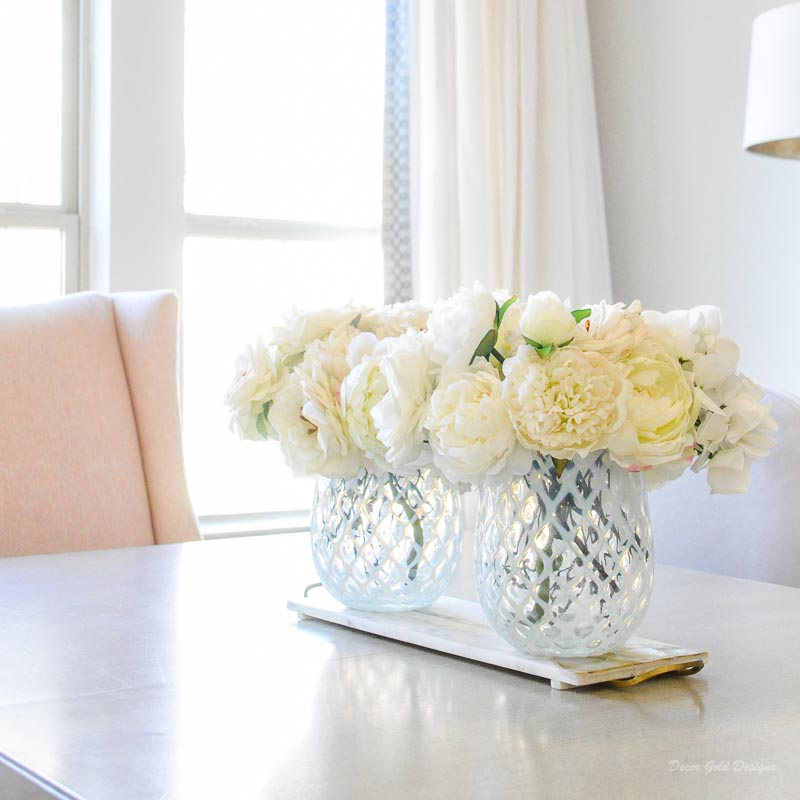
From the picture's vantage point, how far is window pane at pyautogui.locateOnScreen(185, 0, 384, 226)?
313 cm

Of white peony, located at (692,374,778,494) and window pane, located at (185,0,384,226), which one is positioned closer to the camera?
white peony, located at (692,374,778,494)

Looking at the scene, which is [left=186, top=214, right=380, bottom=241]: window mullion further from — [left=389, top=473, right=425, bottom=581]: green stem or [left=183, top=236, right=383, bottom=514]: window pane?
[left=389, top=473, right=425, bottom=581]: green stem

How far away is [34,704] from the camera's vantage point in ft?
2.62

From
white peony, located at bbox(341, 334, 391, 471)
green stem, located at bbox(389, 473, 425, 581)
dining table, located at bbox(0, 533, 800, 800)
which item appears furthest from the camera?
green stem, located at bbox(389, 473, 425, 581)

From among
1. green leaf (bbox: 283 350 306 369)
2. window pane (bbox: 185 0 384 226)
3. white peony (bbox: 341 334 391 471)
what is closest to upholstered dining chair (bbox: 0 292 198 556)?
green leaf (bbox: 283 350 306 369)

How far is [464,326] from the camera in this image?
0.84 meters

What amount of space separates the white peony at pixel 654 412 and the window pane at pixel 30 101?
2442 mm

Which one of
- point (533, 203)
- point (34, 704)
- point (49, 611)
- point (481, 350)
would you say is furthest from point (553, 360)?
point (533, 203)

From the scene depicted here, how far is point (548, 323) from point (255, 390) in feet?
1.07

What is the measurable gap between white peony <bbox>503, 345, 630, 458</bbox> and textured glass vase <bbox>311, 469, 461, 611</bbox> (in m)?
0.23

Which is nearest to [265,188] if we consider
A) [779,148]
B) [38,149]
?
[38,149]

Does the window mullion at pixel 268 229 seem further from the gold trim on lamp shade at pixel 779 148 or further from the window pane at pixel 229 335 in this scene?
the gold trim on lamp shade at pixel 779 148

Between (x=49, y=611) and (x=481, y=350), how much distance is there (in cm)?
54

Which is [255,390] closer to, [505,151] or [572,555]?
[572,555]
